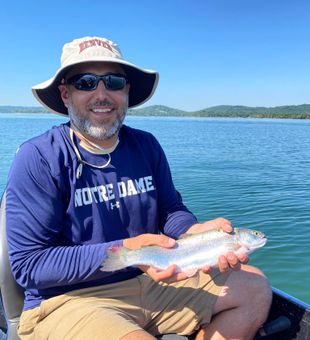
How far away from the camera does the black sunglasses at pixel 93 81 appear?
3.29m

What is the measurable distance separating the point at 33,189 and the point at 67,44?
4.44ft

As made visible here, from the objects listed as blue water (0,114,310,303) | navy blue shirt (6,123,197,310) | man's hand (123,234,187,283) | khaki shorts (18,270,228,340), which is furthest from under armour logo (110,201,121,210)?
blue water (0,114,310,303)

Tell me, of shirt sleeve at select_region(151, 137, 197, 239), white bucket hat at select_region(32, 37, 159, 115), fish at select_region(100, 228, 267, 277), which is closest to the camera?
fish at select_region(100, 228, 267, 277)

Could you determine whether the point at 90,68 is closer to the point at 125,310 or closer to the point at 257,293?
the point at 125,310

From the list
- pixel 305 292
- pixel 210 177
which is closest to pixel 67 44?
pixel 305 292

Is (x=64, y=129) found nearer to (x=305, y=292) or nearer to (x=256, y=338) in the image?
(x=256, y=338)

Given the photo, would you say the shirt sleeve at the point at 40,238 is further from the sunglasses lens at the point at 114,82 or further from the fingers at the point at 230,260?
the sunglasses lens at the point at 114,82

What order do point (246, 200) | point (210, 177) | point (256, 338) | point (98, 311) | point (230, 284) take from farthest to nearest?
point (210, 177)
point (246, 200)
point (256, 338)
point (230, 284)
point (98, 311)

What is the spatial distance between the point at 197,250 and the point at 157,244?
0.33 m

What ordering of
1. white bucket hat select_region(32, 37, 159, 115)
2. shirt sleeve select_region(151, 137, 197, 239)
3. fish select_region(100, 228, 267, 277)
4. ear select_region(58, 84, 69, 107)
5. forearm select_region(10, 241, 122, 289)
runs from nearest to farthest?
forearm select_region(10, 241, 122, 289) → fish select_region(100, 228, 267, 277) → white bucket hat select_region(32, 37, 159, 115) → ear select_region(58, 84, 69, 107) → shirt sleeve select_region(151, 137, 197, 239)

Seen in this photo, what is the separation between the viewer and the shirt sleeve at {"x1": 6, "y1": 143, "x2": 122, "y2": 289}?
2744 mm

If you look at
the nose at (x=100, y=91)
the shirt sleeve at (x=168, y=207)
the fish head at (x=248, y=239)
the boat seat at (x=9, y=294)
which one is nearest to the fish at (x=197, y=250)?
the fish head at (x=248, y=239)

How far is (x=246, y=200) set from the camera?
13.1 metres

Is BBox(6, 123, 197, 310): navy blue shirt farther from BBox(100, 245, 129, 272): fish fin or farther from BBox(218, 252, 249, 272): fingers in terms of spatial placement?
BBox(218, 252, 249, 272): fingers
